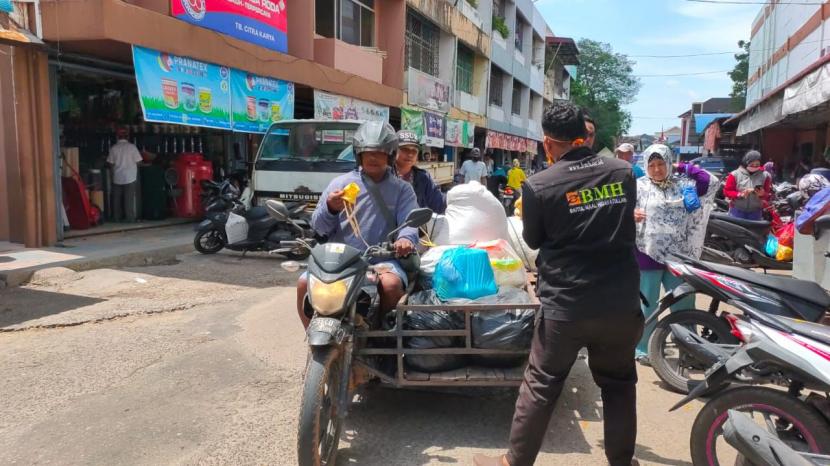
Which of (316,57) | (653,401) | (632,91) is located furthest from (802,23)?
(632,91)

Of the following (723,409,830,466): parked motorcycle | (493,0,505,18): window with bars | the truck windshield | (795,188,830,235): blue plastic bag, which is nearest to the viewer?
(723,409,830,466): parked motorcycle

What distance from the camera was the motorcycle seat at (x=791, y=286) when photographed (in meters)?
3.34

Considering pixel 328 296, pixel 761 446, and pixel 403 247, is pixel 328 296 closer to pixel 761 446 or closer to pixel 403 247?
pixel 403 247

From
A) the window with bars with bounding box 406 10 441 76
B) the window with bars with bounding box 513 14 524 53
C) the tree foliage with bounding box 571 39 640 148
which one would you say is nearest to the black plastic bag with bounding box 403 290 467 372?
the window with bars with bounding box 406 10 441 76

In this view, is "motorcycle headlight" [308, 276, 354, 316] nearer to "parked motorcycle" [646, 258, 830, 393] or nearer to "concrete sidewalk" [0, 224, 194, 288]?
"parked motorcycle" [646, 258, 830, 393]

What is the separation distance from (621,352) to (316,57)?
12902 millimetres

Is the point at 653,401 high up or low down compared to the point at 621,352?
down

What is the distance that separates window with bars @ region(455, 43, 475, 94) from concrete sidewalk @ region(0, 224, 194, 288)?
16570 millimetres

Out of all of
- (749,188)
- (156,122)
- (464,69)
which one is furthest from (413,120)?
(749,188)

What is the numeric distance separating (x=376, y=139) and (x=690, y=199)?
7.84 ft

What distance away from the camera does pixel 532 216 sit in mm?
2607

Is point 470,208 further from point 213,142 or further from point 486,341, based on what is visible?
point 213,142

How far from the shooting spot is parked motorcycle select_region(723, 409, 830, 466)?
2219mm

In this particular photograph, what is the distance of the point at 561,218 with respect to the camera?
8.39 ft
